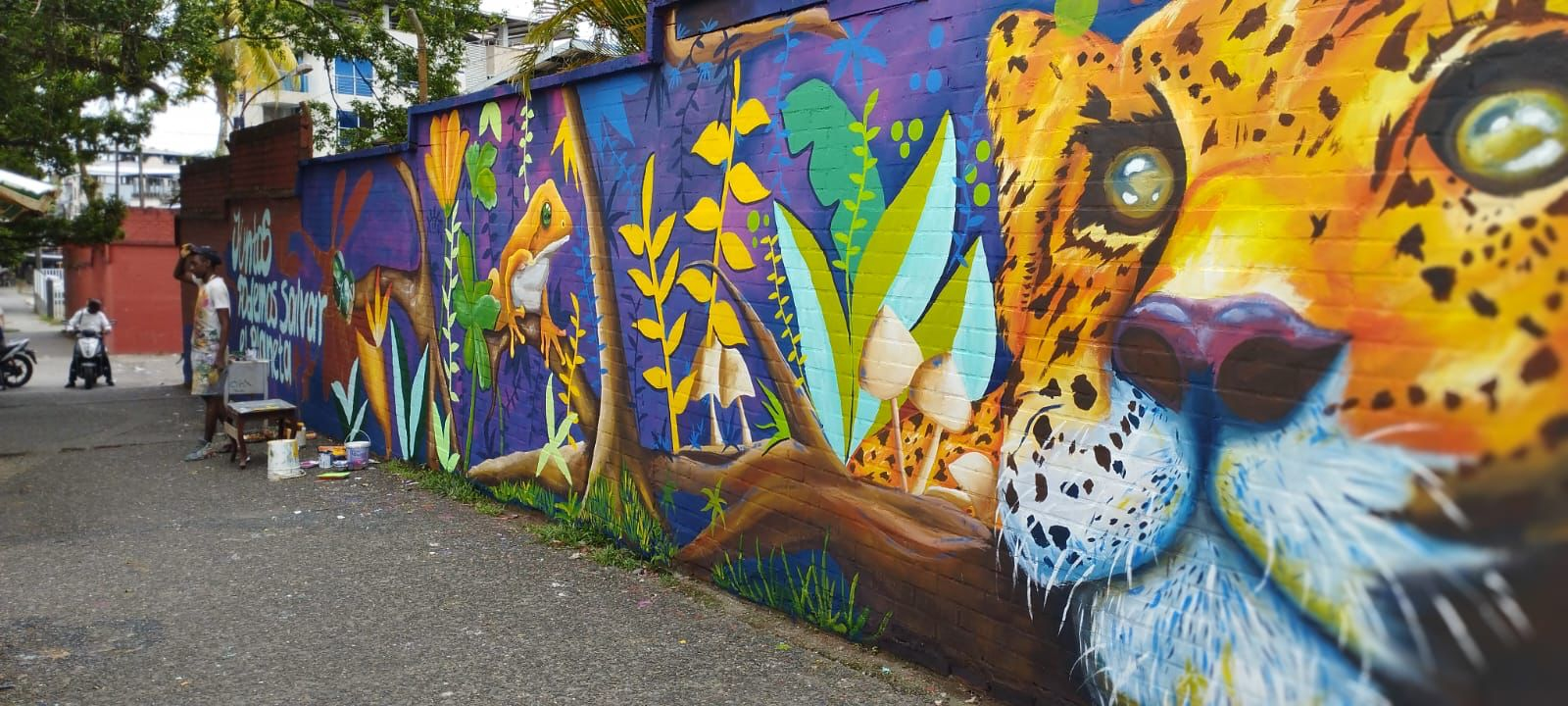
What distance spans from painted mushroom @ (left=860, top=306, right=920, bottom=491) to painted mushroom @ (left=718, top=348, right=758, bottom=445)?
0.86 m

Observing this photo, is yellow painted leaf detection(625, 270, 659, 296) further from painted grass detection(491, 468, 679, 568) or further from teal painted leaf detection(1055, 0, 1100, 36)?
teal painted leaf detection(1055, 0, 1100, 36)

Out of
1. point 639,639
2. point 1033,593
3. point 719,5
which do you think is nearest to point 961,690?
point 1033,593

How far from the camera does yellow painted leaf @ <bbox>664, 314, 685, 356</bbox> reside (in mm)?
5996

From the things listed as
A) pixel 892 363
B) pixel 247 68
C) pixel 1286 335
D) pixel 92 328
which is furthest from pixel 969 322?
pixel 247 68

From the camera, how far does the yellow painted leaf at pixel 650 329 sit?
6183mm

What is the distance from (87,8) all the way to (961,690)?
13168 millimetres

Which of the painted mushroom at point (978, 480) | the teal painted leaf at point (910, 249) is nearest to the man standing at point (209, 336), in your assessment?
the teal painted leaf at point (910, 249)

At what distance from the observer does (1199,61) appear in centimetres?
348

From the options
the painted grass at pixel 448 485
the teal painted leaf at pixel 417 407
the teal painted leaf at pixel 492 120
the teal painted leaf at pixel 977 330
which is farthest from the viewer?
the teal painted leaf at pixel 417 407

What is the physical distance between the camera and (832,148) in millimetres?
4902

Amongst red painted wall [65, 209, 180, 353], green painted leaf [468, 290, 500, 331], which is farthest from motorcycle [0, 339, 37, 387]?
green painted leaf [468, 290, 500, 331]

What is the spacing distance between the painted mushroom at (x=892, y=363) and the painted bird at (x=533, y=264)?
2857mm

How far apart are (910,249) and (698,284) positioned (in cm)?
161

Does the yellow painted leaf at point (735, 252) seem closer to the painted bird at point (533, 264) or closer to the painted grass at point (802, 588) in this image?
the painted grass at point (802, 588)
